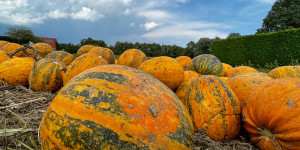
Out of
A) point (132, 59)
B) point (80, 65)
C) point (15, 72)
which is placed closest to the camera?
point (80, 65)

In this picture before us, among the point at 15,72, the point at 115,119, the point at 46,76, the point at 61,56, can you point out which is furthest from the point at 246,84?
the point at 61,56

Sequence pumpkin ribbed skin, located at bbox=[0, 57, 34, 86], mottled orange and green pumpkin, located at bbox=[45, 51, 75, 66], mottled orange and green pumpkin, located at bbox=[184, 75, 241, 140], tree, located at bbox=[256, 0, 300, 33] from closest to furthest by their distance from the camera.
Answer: mottled orange and green pumpkin, located at bbox=[184, 75, 241, 140]
pumpkin ribbed skin, located at bbox=[0, 57, 34, 86]
mottled orange and green pumpkin, located at bbox=[45, 51, 75, 66]
tree, located at bbox=[256, 0, 300, 33]

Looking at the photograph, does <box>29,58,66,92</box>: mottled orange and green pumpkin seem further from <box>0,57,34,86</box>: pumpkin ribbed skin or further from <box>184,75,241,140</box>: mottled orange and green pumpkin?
<box>184,75,241,140</box>: mottled orange and green pumpkin

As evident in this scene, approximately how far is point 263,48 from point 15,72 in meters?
18.0

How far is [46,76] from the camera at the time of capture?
3.62 meters

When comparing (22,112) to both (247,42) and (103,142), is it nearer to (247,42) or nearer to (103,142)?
(103,142)

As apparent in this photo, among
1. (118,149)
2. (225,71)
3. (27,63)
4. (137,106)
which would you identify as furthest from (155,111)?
(225,71)

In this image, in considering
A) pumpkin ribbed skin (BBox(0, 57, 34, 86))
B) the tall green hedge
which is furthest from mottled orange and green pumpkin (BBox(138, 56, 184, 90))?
the tall green hedge

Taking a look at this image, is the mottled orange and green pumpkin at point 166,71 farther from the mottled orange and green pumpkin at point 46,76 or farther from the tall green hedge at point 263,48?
the tall green hedge at point 263,48

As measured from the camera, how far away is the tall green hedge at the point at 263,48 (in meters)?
14.9

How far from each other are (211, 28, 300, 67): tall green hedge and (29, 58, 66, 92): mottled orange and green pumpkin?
50.3 feet

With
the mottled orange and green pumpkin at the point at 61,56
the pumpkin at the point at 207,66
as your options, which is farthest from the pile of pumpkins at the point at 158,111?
the mottled orange and green pumpkin at the point at 61,56

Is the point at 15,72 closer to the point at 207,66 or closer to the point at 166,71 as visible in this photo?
the point at 166,71

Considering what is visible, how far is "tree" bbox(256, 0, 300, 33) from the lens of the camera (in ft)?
94.3
